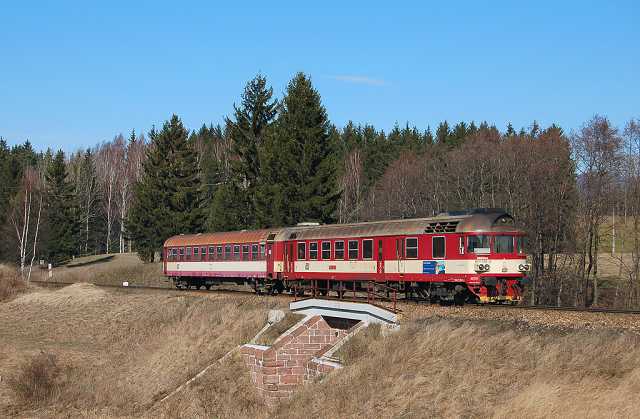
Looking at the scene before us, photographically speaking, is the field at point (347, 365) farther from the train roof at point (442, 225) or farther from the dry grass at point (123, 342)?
the train roof at point (442, 225)

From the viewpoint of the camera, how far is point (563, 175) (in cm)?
4784

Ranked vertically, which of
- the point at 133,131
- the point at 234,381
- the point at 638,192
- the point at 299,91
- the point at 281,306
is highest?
the point at 133,131

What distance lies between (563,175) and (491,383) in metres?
34.1

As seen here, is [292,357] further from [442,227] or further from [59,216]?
[59,216]

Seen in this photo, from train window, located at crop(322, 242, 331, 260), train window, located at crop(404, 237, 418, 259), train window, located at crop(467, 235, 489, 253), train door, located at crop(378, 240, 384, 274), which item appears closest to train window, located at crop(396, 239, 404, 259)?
train window, located at crop(404, 237, 418, 259)

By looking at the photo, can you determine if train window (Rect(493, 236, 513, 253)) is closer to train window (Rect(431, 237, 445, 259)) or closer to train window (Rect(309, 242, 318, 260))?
train window (Rect(431, 237, 445, 259))

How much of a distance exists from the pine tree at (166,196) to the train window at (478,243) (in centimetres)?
4005

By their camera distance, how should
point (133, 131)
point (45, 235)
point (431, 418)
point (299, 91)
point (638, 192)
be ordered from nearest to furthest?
point (431, 418), point (638, 192), point (299, 91), point (45, 235), point (133, 131)

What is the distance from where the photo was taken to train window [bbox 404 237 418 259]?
27391 millimetres

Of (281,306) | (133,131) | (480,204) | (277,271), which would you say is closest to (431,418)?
(281,306)

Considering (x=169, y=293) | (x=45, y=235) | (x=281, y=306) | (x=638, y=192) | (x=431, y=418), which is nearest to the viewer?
(x=431, y=418)

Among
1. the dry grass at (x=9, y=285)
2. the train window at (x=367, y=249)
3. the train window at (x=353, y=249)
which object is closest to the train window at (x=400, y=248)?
the train window at (x=367, y=249)

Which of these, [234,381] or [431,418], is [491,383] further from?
[234,381]

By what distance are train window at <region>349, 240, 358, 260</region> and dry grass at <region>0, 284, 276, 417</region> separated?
3.72 m
